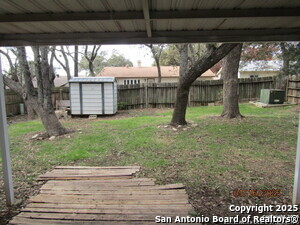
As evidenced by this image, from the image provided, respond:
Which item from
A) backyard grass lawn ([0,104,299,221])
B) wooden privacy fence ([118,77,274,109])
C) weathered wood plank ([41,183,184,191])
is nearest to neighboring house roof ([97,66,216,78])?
wooden privacy fence ([118,77,274,109])

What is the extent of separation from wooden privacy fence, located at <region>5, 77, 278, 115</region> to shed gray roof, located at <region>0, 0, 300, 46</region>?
10.4m

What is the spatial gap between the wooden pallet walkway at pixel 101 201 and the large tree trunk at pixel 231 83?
522 centimetres

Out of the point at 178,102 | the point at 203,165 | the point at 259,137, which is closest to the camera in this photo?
the point at 203,165

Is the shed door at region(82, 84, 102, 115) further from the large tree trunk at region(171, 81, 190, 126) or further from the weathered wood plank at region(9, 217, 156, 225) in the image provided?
the weathered wood plank at region(9, 217, 156, 225)

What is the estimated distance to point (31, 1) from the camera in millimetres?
2021

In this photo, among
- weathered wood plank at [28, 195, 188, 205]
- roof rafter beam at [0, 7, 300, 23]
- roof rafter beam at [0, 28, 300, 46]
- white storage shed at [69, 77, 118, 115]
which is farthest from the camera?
white storage shed at [69, 77, 118, 115]

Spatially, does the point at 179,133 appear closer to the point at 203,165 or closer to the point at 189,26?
the point at 203,165

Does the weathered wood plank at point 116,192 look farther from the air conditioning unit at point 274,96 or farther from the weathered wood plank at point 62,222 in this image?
the air conditioning unit at point 274,96

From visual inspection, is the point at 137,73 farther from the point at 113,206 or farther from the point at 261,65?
the point at 113,206

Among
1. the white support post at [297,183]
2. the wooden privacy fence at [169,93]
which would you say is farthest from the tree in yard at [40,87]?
the wooden privacy fence at [169,93]

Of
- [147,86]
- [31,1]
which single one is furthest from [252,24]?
[147,86]

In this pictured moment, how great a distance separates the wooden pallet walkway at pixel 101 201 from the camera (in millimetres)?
2365

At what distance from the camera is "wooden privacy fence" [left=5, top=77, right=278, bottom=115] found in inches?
522

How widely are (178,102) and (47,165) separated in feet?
14.3
